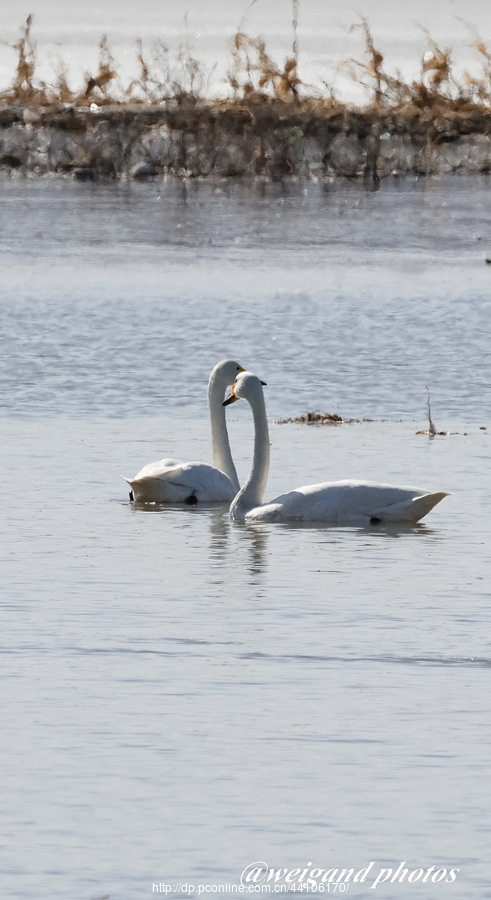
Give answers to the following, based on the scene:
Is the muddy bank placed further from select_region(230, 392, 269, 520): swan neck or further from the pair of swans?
select_region(230, 392, 269, 520): swan neck

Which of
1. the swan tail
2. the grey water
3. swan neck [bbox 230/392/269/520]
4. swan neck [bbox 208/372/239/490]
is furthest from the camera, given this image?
swan neck [bbox 208/372/239/490]

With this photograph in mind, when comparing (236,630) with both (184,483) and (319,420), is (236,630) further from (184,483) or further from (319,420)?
(319,420)

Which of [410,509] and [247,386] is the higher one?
[247,386]

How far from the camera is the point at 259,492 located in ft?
36.6

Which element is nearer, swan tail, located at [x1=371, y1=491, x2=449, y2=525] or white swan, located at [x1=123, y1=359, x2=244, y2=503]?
swan tail, located at [x1=371, y1=491, x2=449, y2=525]

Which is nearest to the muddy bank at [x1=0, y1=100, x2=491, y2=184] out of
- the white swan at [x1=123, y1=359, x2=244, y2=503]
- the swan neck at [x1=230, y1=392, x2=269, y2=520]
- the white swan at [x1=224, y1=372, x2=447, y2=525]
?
the white swan at [x1=123, y1=359, x2=244, y2=503]

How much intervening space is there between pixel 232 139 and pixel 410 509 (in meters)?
55.5

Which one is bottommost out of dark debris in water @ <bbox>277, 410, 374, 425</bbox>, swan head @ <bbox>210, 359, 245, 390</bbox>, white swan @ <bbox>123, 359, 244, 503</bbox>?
dark debris in water @ <bbox>277, 410, 374, 425</bbox>

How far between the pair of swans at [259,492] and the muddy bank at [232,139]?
51022mm

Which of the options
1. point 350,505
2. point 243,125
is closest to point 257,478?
point 350,505

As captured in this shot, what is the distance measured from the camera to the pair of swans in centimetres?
1067

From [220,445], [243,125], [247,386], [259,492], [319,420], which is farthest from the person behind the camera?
[243,125]

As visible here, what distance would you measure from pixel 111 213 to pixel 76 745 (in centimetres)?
4179

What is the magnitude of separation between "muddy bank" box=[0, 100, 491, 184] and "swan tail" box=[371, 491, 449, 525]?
52.3 metres
